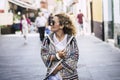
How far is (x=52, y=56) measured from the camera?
16.6ft

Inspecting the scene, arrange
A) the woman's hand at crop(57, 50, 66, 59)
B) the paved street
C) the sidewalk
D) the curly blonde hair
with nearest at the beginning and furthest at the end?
the woman's hand at crop(57, 50, 66, 59)
the curly blonde hair
the sidewalk
the paved street

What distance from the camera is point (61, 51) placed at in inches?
198

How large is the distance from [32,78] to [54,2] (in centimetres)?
7680

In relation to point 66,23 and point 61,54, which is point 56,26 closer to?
point 66,23

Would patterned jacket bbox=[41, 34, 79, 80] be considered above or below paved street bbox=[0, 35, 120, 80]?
above

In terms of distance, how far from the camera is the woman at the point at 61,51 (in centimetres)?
507

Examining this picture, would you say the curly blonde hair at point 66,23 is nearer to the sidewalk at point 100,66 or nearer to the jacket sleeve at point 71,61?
the jacket sleeve at point 71,61

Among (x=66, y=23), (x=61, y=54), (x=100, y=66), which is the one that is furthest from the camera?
(x=100, y=66)

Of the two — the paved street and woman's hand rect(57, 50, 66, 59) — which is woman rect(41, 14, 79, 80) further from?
the paved street

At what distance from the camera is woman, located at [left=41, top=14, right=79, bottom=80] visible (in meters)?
5.07

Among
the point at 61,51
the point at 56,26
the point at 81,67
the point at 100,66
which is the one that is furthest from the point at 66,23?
the point at 100,66

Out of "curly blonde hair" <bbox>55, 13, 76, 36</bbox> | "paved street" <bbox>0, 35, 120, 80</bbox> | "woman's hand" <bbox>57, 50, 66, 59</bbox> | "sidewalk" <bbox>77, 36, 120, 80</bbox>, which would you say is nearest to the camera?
"woman's hand" <bbox>57, 50, 66, 59</bbox>

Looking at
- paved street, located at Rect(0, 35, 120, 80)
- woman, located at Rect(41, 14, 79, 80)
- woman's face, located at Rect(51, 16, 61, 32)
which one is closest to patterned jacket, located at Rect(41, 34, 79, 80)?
woman, located at Rect(41, 14, 79, 80)

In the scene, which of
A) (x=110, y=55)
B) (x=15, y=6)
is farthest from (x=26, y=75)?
(x=15, y=6)
